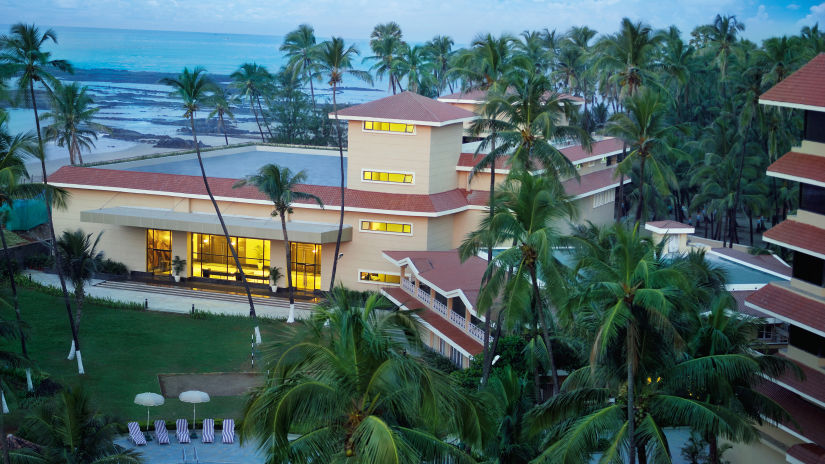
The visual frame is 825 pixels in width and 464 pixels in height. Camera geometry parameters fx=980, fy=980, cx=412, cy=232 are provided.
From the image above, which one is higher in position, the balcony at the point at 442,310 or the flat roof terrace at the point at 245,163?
the flat roof terrace at the point at 245,163

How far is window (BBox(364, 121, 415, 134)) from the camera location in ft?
159

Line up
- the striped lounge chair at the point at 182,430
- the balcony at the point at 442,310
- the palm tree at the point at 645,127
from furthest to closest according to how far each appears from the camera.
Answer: the palm tree at the point at 645,127 < the balcony at the point at 442,310 < the striped lounge chair at the point at 182,430

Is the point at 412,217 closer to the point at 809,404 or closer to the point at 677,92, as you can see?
the point at 809,404

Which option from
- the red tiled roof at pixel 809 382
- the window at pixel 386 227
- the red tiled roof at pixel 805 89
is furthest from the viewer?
the window at pixel 386 227

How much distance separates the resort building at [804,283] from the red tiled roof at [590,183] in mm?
25247

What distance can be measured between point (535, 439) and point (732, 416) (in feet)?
17.7

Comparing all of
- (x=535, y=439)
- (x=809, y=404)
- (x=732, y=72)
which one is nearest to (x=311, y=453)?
(x=535, y=439)

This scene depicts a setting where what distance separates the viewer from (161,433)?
3177cm

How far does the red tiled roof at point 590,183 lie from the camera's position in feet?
176

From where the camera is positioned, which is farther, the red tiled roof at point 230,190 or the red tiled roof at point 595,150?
the red tiled roof at point 595,150

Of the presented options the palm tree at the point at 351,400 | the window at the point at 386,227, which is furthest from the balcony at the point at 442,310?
the palm tree at the point at 351,400

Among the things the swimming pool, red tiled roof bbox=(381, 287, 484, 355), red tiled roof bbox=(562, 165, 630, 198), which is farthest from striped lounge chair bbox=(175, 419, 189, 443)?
red tiled roof bbox=(562, 165, 630, 198)

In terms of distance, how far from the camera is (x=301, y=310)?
154ft

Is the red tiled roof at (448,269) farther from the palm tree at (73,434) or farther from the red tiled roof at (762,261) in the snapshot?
the palm tree at (73,434)
